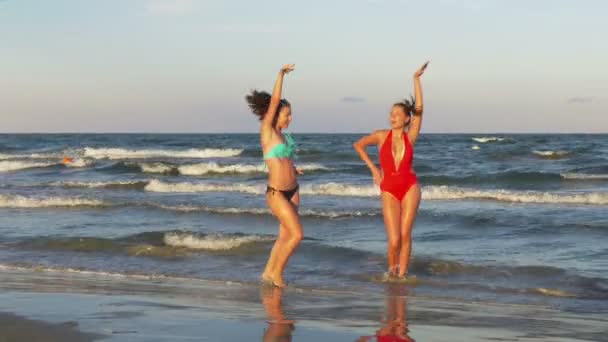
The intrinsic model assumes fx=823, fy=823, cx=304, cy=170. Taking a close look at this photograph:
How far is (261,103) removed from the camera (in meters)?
7.57

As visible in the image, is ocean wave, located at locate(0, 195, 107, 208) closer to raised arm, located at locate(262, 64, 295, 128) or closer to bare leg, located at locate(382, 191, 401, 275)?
bare leg, located at locate(382, 191, 401, 275)

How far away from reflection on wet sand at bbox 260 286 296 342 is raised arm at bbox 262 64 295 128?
1.56 meters

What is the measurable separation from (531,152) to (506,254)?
97.6ft

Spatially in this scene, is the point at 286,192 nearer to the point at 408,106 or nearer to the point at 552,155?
the point at 408,106

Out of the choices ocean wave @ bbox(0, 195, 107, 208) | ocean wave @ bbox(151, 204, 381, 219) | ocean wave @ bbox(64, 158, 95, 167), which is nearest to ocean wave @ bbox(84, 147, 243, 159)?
ocean wave @ bbox(64, 158, 95, 167)

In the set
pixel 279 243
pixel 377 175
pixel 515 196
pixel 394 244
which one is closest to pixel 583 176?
pixel 515 196

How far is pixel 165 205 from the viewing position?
17906 millimetres

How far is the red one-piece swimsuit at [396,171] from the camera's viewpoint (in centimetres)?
840

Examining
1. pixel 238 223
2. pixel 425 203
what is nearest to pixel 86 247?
pixel 238 223

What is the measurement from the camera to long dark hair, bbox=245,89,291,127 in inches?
297

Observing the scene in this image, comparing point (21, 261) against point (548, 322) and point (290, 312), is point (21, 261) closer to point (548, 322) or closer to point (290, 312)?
point (290, 312)

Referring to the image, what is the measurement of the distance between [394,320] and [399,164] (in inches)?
99.1

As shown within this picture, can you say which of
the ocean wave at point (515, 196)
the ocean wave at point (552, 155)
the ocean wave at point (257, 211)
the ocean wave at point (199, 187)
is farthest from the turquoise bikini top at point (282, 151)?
the ocean wave at point (552, 155)

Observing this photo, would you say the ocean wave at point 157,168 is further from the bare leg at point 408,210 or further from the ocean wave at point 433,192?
the bare leg at point 408,210
